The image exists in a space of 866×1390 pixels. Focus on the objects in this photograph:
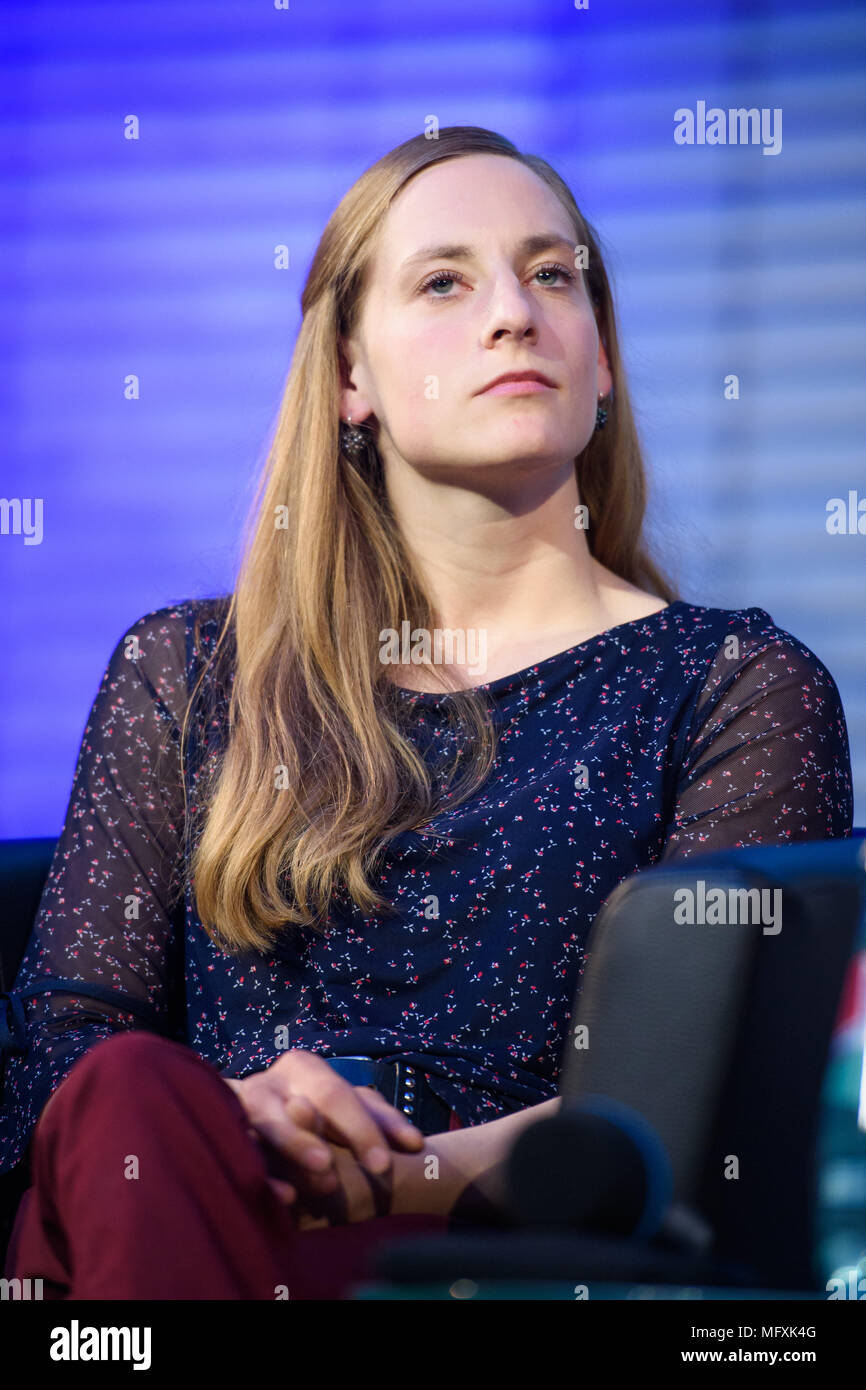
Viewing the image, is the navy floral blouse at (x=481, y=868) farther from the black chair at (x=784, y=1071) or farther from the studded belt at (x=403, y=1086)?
the black chair at (x=784, y=1071)

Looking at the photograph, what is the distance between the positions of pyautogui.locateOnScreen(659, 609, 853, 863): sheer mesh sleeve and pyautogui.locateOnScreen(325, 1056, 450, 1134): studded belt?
329mm

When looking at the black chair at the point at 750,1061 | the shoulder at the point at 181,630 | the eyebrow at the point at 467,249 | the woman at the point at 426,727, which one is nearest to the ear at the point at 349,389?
the woman at the point at 426,727

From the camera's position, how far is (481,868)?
1.46m

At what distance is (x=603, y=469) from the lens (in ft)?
6.10

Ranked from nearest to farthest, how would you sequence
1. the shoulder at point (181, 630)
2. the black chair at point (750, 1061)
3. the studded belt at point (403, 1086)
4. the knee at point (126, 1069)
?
the black chair at point (750, 1061)
the knee at point (126, 1069)
the studded belt at point (403, 1086)
the shoulder at point (181, 630)

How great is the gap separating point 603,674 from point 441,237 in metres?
0.53

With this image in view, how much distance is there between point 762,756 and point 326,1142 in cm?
62

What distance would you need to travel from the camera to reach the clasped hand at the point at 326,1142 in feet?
3.44

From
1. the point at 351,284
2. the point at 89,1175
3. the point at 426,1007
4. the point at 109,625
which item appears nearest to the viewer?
the point at 89,1175

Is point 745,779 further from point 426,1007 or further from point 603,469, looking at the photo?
point 603,469

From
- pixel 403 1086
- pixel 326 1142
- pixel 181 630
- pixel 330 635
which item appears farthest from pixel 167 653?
pixel 326 1142

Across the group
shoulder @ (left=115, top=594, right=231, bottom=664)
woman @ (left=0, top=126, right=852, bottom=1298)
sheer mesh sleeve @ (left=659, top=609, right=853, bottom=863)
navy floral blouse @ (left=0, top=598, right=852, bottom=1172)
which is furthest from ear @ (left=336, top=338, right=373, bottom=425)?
sheer mesh sleeve @ (left=659, top=609, right=853, bottom=863)

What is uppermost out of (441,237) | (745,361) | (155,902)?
(745,361)

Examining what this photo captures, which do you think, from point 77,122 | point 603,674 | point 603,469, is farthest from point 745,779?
point 77,122
